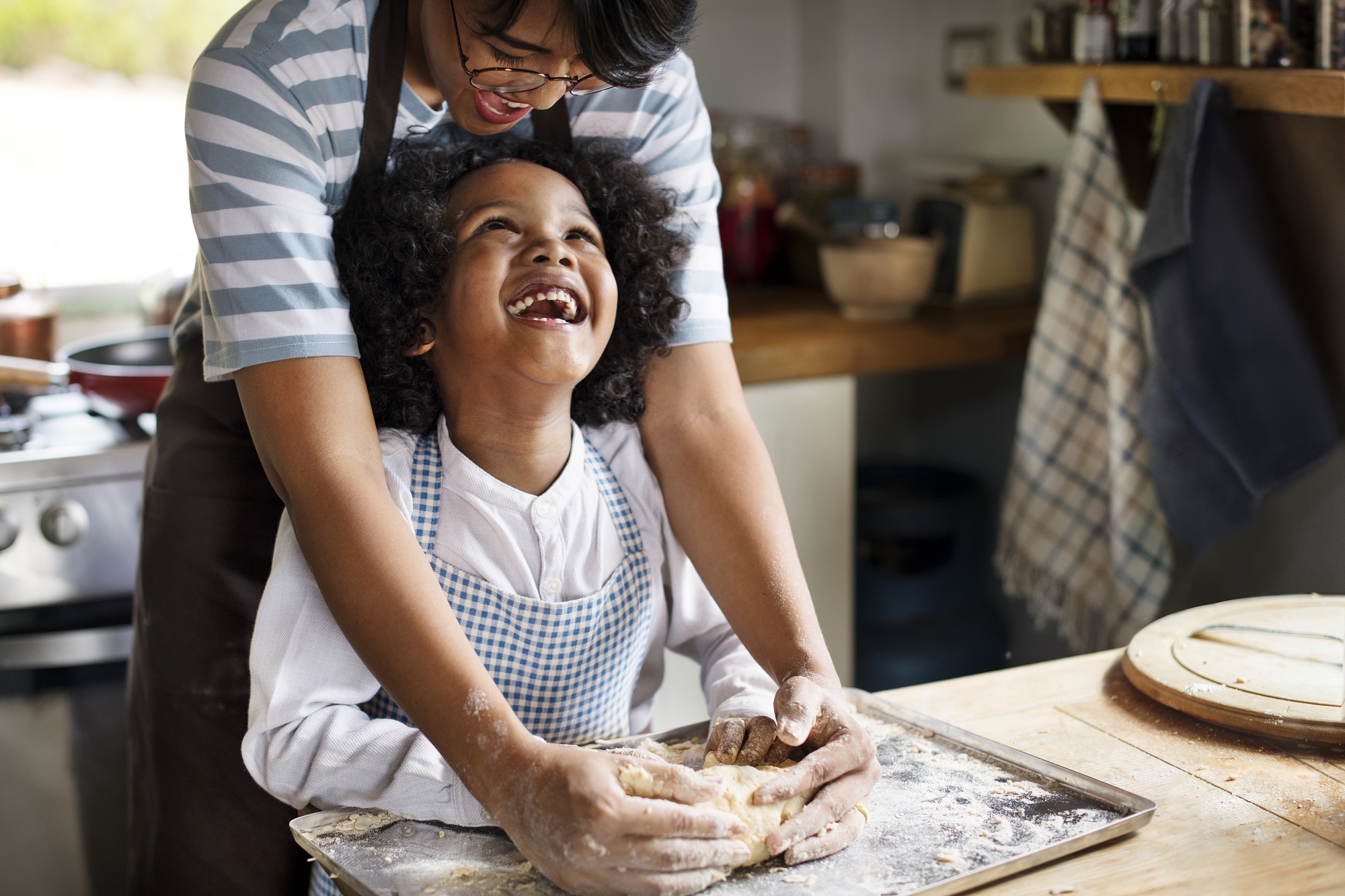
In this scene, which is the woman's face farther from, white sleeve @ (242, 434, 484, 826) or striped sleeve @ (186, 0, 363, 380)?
white sleeve @ (242, 434, 484, 826)

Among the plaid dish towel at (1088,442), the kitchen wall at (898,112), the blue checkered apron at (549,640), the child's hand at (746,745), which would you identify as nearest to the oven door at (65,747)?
the blue checkered apron at (549,640)

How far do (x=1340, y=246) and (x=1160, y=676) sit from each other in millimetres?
877

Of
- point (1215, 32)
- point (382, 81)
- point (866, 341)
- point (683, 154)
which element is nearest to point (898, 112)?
point (866, 341)

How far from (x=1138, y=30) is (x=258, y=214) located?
138cm

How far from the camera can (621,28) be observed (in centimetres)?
91

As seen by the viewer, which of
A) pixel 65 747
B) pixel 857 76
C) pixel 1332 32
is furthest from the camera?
pixel 857 76

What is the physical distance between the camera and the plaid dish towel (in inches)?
72.7

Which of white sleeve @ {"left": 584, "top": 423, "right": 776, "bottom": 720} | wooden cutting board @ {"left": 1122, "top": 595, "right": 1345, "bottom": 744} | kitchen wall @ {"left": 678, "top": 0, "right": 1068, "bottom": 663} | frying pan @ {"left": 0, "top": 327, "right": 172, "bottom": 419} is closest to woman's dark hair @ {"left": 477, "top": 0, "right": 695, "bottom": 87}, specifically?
white sleeve @ {"left": 584, "top": 423, "right": 776, "bottom": 720}

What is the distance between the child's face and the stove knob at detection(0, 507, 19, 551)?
0.78m

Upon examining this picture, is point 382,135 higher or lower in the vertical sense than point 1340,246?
higher

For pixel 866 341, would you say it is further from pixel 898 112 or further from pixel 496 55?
pixel 496 55

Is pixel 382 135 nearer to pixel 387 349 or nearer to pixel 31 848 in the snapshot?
pixel 387 349

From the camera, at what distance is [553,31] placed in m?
0.93

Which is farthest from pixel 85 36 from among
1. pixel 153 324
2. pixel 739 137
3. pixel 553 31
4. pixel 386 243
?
pixel 553 31
